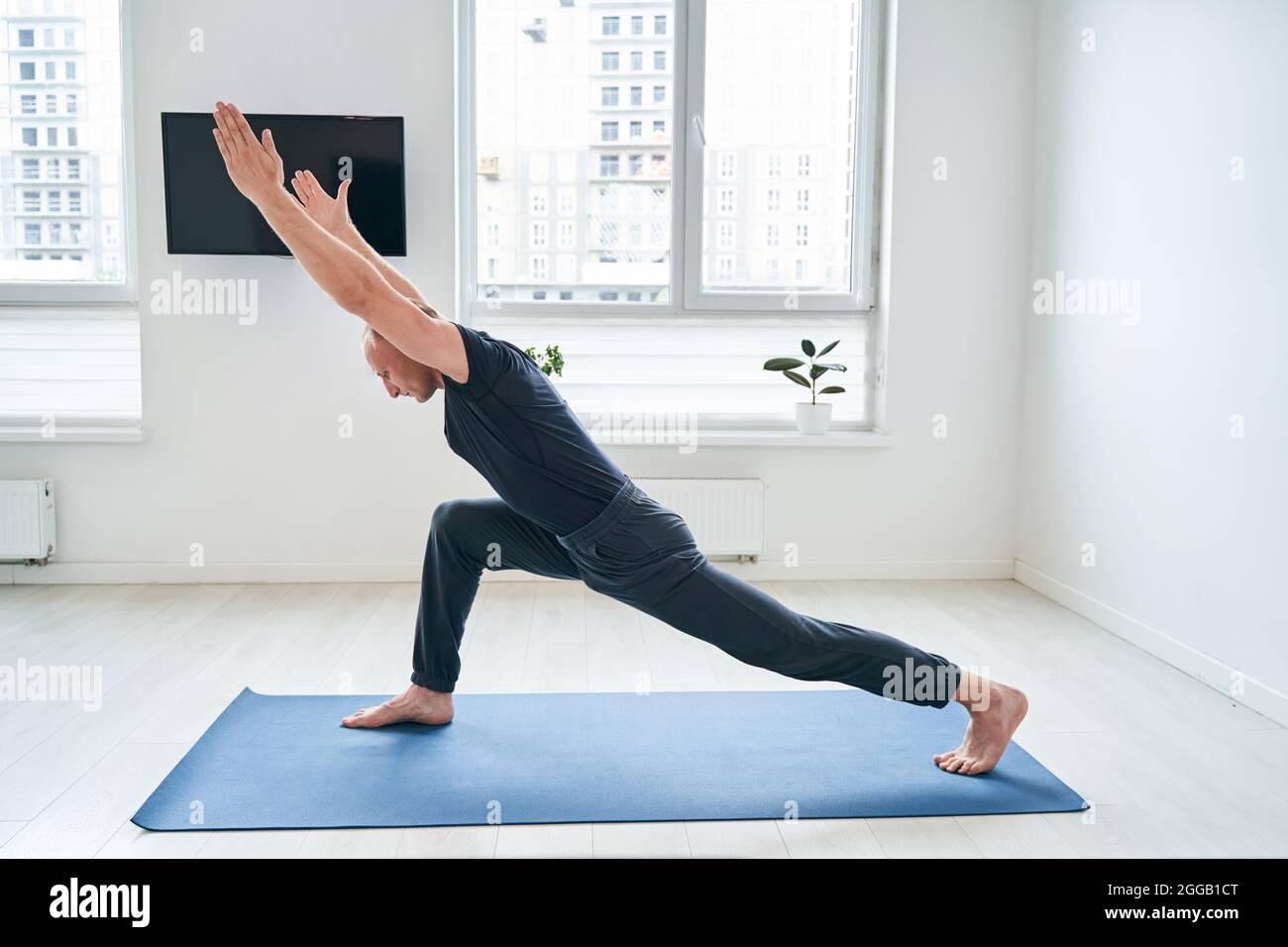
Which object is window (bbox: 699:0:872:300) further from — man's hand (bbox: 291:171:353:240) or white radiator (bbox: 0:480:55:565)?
white radiator (bbox: 0:480:55:565)

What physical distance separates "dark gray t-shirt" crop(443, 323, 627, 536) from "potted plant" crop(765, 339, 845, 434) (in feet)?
7.01

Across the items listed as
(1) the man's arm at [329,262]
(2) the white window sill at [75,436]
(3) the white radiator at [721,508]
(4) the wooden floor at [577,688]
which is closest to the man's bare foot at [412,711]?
(4) the wooden floor at [577,688]

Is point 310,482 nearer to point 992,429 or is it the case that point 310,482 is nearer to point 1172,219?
point 992,429

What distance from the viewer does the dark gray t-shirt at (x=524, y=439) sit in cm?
215

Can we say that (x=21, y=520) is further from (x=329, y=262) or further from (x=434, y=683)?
(x=329, y=262)

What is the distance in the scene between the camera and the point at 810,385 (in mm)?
4352

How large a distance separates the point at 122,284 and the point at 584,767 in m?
3.04

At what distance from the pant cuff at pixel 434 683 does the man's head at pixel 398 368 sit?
75cm

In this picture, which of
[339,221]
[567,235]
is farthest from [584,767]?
[567,235]

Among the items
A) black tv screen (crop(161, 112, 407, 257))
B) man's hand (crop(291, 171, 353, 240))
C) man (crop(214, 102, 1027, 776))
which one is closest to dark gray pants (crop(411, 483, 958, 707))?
man (crop(214, 102, 1027, 776))

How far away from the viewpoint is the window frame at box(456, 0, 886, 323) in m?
4.37

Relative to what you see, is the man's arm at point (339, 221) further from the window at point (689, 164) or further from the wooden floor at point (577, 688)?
the window at point (689, 164)

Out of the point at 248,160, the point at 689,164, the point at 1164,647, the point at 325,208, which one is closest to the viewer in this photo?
the point at 248,160
